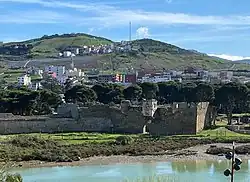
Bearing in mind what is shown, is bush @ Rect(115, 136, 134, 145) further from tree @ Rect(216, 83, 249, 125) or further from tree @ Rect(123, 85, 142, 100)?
tree @ Rect(123, 85, 142, 100)

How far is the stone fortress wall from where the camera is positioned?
45.3m

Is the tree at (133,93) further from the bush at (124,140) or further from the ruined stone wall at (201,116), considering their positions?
the bush at (124,140)

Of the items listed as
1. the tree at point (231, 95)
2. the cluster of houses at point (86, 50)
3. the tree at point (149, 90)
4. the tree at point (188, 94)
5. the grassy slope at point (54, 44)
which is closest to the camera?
the tree at point (231, 95)

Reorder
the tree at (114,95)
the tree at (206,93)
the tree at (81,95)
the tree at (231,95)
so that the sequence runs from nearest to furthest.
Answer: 1. the tree at (231,95)
2. the tree at (206,93)
3. the tree at (81,95)
4. the tree at (114,95)

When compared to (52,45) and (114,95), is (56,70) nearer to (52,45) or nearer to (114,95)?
(52,45)

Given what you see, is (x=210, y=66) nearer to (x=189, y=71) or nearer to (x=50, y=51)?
(x=189, y=71)

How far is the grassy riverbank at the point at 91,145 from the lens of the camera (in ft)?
120

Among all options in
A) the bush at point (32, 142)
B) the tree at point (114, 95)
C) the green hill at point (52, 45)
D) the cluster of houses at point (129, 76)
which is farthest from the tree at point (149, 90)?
the green hill at point (52, 45)

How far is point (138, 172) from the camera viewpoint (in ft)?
102

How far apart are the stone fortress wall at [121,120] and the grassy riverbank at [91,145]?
94.9 inches

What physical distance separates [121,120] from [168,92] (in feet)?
74.2

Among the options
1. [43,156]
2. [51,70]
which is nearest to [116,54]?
[51,70]

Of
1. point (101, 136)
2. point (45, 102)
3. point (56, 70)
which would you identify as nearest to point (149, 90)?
point (45, 102)

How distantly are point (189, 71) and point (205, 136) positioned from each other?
298 feet
